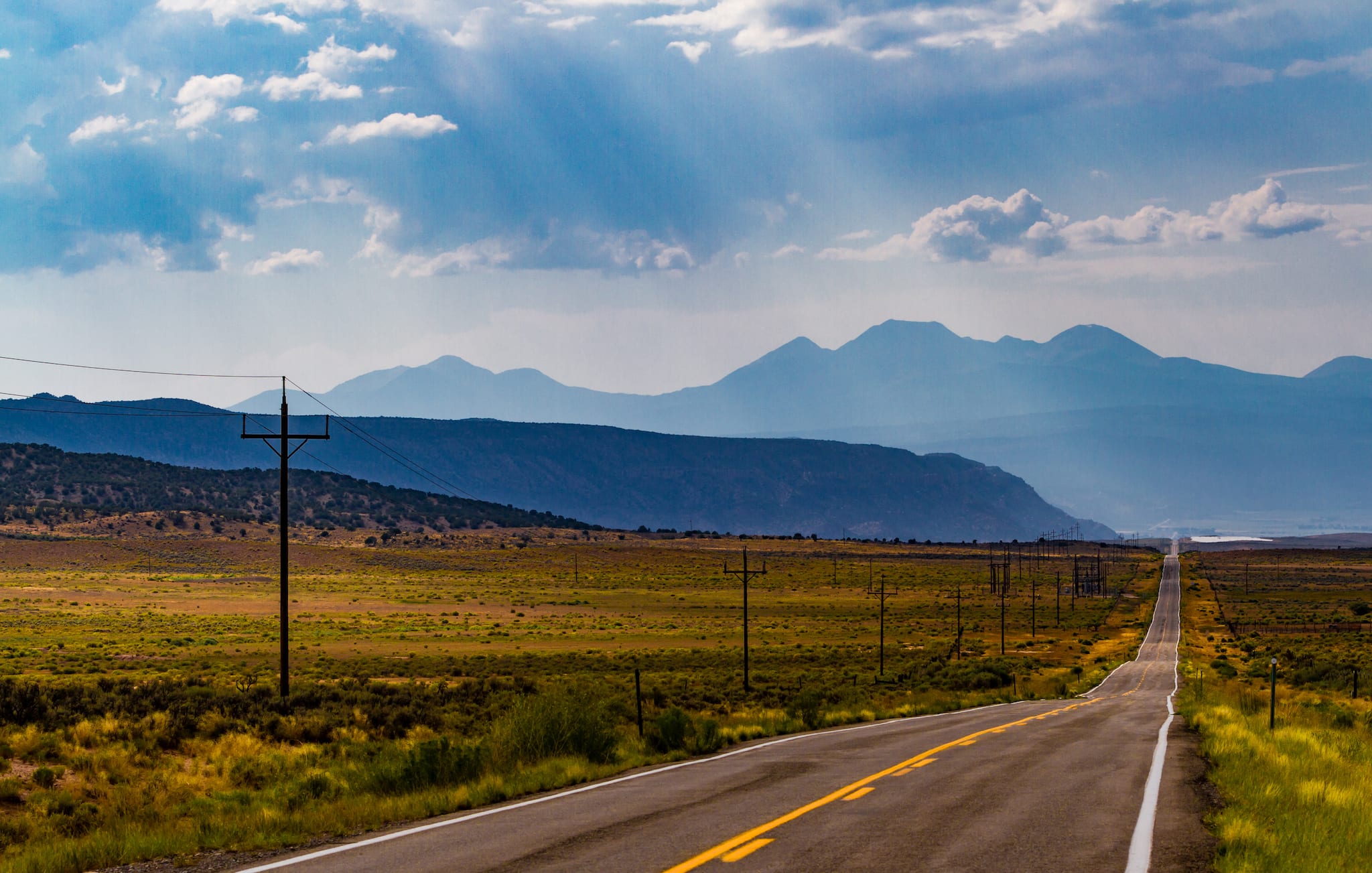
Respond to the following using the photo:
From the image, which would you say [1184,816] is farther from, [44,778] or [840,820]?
[44,778]

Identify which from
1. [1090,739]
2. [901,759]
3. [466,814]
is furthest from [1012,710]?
[466,814]

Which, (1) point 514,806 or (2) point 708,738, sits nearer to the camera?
(1) point 514,806

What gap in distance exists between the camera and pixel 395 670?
54031 mm

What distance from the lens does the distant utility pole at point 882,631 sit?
6062cm

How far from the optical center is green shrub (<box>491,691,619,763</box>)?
19.0 meters

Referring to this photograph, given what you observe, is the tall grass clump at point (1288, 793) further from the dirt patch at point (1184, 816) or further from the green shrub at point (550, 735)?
the green shrub at point (550, 735)

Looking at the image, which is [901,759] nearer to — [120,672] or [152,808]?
[152,808]

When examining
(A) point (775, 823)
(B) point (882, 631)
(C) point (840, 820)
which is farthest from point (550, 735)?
(B) point (882, 631)

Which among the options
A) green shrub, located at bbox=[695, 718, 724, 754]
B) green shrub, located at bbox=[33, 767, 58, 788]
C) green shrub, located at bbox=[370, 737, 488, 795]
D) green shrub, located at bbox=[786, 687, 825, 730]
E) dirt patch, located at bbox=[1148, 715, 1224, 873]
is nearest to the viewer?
dirt patch, located at bbox=[1148, 715, 1224, 873]

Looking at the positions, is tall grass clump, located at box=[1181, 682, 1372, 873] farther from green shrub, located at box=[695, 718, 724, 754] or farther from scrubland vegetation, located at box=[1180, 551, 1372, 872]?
green shrub, located at box=[695, 718, 724, 754]

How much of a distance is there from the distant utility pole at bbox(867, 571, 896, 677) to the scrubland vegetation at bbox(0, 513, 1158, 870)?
96 cm

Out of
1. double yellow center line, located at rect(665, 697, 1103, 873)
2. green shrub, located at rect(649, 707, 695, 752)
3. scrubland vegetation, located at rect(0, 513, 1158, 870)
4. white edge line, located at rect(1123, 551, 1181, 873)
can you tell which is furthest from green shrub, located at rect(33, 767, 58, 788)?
white edge line, located at rect(1123, 551, 1181, 873)

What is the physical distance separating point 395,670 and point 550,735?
122 feet

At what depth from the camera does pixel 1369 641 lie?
82.9m
